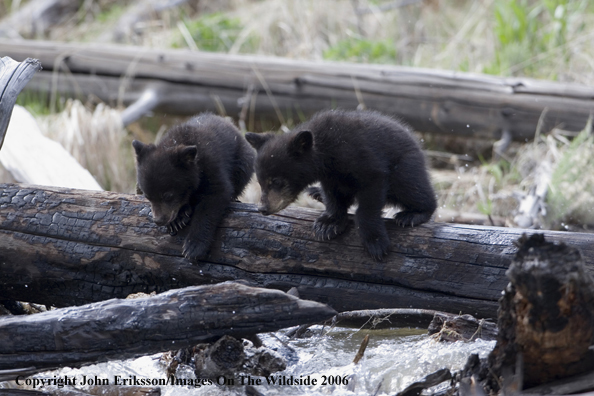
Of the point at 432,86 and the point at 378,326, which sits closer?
the point at 378,326

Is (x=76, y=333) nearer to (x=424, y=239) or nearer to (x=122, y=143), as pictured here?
(x=424, y=239)

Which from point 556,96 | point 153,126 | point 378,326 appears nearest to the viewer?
point 378,326

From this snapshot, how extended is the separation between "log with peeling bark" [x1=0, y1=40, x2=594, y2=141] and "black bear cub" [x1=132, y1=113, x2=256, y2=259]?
174 inches

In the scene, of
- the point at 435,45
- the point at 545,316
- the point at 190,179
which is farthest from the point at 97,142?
the point at 435,45

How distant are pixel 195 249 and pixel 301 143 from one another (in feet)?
3.29

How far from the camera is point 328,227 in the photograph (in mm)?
3955

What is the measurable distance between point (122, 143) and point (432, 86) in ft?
14.7

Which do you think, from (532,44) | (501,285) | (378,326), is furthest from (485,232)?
(532,44)

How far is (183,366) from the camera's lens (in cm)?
363

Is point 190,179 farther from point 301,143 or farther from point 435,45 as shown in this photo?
point 435,45

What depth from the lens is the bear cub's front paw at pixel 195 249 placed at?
3975 mm

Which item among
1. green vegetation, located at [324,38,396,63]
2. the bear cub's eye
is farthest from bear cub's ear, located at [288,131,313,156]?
green vegetation, located at [324,38,396,63]

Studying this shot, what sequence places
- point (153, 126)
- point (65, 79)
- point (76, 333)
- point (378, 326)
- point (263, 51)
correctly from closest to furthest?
1. point (76, 333)
2. point (378, 326)
3. point (65, 79)
4. point (153, 126)
5. point (263, 51)

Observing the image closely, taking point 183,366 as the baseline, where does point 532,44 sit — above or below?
above
